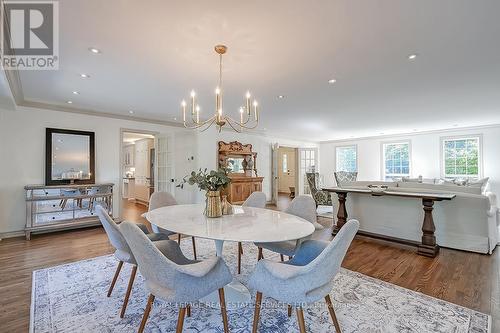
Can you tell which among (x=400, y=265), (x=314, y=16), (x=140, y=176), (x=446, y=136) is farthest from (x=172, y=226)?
(x=446, y=136)

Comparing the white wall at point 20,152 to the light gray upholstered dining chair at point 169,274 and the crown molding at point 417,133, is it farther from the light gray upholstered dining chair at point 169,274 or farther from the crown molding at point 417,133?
the crown molding at point 417,133

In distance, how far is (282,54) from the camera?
95.8 inches

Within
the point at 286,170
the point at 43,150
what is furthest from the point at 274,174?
the point at 43,150

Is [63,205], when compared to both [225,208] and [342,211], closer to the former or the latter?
[225,208]

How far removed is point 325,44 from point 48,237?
16.8ft

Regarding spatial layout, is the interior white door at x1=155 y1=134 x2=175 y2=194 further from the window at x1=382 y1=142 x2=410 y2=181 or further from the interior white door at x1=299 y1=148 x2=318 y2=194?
the window at x1=382 y1=142 x2=410 y2=181

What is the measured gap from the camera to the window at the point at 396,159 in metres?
7.75

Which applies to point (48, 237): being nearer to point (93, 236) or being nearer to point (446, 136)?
point (93, 236)

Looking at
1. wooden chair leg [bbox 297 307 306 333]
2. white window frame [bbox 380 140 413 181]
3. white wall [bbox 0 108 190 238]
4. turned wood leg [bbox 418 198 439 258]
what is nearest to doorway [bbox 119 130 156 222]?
white wall [bbox 0 108 190 238]

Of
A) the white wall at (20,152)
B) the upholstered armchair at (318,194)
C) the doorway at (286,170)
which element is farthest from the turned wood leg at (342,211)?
the doorway at (286,170)

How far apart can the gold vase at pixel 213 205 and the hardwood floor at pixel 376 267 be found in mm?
1576

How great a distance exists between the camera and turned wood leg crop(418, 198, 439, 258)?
316 cm

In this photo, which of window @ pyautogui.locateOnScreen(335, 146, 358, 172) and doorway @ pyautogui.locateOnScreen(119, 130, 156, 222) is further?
window @ pyautogui.locateOnScreen(335, 146, 358, 172)

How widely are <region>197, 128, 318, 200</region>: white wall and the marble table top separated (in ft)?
12.4
